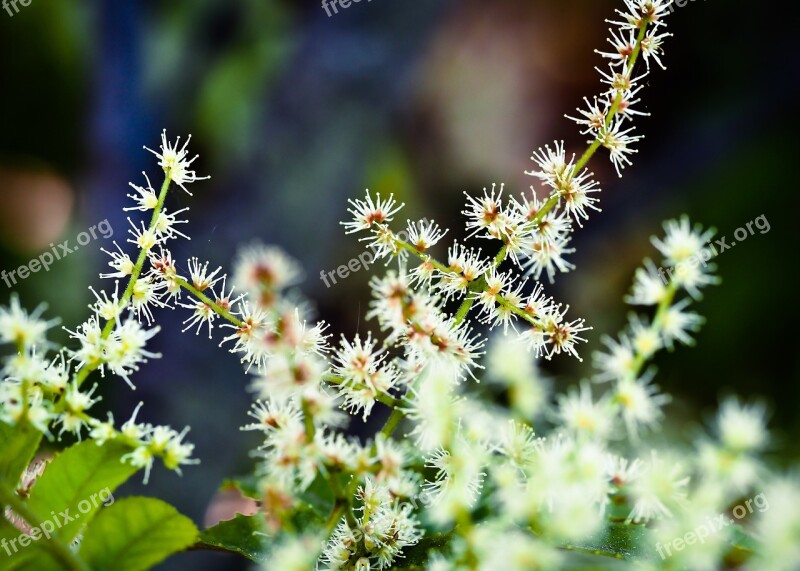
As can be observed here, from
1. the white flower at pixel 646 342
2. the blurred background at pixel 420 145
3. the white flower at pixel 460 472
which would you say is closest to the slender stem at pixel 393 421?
the white flower at pixel 460 472

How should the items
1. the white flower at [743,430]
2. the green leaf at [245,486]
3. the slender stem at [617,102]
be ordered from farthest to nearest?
1. the green leaf at [245,486]
2. the slender stem at [617,102]
3. the white flower at [743,430]

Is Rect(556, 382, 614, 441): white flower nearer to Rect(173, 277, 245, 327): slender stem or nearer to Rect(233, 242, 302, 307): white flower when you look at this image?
Rect(233, 242, 302, 307): white flower

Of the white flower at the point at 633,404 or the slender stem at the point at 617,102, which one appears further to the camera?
the slender stem at the point at 617,102

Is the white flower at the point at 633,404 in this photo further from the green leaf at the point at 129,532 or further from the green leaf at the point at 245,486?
the green leaf at the point at 245,486

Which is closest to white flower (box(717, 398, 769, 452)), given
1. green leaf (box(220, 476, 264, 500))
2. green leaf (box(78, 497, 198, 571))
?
green leaf (box(78, 497, 198, 571))

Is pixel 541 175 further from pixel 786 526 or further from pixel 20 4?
pixel 20 4

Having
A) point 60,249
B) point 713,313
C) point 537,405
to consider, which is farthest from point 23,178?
point 537,405

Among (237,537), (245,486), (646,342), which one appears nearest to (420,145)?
(245,486)

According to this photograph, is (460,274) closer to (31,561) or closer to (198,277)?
(198,277)
